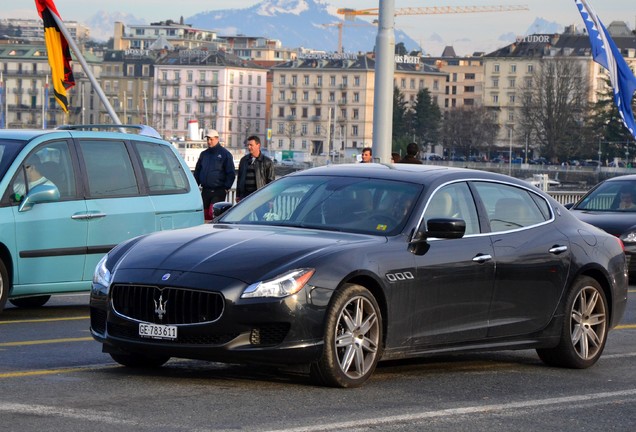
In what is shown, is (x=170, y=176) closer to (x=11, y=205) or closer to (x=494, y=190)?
(x=11, y=205)

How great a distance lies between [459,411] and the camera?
324 inches

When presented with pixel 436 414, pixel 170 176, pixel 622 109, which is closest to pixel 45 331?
pixel 170 176

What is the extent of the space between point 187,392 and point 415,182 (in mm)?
2436

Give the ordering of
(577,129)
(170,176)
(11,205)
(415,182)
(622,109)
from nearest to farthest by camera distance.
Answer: (415,182) < (11,205) < (170,176) < (622,109) < (577,129)

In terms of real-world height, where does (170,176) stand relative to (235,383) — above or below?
above

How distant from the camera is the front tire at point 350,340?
28.5ft

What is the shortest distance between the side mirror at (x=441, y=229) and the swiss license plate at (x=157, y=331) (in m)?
1.76

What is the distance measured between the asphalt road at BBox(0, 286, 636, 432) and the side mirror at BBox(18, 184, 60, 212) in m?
2.16

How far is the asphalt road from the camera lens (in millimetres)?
7512

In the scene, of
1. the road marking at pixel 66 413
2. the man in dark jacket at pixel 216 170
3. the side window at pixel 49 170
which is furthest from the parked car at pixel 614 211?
the road marking at pixel 66 413

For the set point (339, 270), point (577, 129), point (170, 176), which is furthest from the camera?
point (577, 129)

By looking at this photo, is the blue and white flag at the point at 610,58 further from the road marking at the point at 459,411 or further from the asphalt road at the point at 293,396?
the road marking at the point at 459,411

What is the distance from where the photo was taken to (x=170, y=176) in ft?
48.9

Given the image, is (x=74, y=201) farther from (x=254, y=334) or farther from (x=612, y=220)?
(x=612, y=220)
